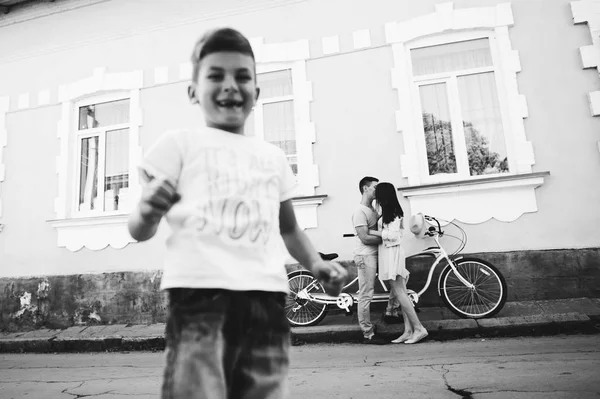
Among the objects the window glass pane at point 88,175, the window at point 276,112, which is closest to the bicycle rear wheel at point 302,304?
the window at point 276,112

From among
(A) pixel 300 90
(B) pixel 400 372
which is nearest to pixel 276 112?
(A) pixel 300 90

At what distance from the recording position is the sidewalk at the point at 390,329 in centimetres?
490

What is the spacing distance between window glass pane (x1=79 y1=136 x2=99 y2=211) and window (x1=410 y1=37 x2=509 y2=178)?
18.9 feet

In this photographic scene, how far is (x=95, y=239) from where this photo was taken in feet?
24.3

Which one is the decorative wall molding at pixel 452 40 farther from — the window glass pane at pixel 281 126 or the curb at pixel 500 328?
the curb at pixel 500 328

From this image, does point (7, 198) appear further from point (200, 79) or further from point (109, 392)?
Result: point (200, 79)

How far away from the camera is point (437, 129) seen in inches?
261

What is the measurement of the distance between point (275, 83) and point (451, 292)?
4281 millimetres

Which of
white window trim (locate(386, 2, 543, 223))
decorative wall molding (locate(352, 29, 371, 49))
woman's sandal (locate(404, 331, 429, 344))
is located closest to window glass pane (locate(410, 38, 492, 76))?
white window trim (locate(386, 2, 543, 223))

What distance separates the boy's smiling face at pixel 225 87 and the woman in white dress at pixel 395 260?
3822mm

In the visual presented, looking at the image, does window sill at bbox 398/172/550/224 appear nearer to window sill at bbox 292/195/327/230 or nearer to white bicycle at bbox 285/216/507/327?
white bicycle at bbox 285/216/507/327

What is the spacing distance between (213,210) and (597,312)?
17.9 feet

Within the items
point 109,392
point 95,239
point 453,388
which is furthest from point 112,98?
point 453,388

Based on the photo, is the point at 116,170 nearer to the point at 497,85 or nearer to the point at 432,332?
the point at 432,332
